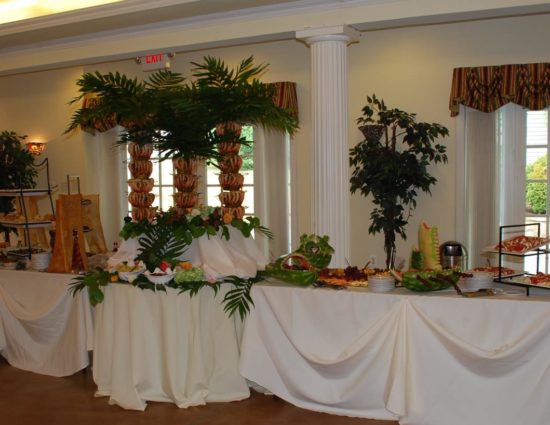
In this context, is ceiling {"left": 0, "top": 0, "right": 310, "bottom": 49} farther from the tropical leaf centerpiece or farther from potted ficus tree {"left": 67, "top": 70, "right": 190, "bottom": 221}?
the tropical leaf centerpiece

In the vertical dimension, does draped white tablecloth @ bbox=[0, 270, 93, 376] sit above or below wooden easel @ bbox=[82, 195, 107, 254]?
below

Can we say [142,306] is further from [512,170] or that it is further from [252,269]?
[512,170]

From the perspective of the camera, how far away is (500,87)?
19.9 ft

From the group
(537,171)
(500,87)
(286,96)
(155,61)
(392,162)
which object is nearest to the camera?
(500,87)

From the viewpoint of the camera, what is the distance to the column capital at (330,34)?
15.9 ft

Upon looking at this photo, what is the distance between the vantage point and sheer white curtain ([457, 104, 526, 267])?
6.32 meters

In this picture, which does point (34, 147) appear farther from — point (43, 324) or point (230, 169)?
point (230, 169)

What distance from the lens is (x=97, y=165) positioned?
874cm

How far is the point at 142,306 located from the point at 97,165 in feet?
17.3

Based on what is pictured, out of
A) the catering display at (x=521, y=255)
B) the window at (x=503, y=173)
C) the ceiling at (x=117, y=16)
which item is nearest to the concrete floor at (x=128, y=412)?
the catering display at (x=521, y=255)

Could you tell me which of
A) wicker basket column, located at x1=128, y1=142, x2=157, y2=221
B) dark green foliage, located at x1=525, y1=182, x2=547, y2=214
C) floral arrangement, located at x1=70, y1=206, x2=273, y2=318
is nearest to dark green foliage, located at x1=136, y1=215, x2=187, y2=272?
floral arrangement, located at x1=70, y1=206, x2=273, y2=318

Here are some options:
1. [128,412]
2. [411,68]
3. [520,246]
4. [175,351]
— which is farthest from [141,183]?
[411,68]

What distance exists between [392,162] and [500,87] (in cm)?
128

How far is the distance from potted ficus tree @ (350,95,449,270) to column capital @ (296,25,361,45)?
1.51 meters
